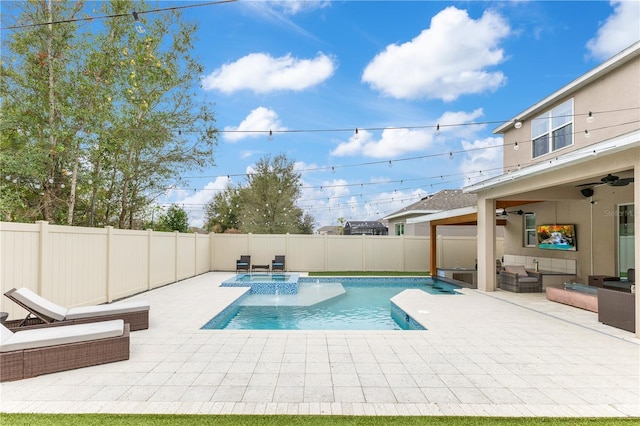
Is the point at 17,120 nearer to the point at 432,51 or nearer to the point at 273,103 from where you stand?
the point at 273,103

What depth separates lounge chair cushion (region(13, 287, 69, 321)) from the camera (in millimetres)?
4477

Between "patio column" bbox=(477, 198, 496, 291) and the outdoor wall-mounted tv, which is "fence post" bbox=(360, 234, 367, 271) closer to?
"patio column" bbox=(477, 198, 496, 291)

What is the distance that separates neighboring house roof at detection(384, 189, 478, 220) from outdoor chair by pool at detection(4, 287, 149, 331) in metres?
18.4

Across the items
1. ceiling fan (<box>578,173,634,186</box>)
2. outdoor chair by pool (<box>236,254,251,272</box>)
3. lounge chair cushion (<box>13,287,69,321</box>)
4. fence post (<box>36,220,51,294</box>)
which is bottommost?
outdoor chair by pool (<box>236,254,251,272</box>)

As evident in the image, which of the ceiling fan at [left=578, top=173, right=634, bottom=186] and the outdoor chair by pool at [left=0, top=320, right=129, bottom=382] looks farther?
the ceiling fan at [left=578, top=173, right=634, bottom=186]

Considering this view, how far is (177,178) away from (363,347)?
1024 centimetres

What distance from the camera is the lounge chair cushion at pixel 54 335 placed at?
3.75 meters

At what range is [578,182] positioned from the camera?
881 cm

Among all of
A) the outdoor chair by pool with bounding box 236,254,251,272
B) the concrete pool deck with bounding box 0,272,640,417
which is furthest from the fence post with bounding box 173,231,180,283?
the concrete pool deck with bounding box 0,272,640,417

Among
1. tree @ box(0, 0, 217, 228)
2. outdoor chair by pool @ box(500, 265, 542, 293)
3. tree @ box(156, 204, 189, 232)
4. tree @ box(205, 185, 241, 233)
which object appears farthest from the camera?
tree @ box(205, 185, 241, 233)

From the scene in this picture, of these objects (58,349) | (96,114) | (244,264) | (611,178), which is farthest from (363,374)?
(244,264)

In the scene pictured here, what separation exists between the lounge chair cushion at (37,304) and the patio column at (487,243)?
30.8 feet

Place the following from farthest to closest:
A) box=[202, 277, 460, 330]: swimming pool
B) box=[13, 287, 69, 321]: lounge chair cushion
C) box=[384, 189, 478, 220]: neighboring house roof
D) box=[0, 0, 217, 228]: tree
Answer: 1. box=[384, 189, 478, 220]: neighboring house roof
2. box=[0, 0, 217, 228]: tree
3. box=[202, 277, 460, 330]: swimming pool
4. box=[13, 287, 69, 321]: lounge chair cushion

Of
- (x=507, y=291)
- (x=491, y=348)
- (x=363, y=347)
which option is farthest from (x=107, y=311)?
(x=507, y=291)
